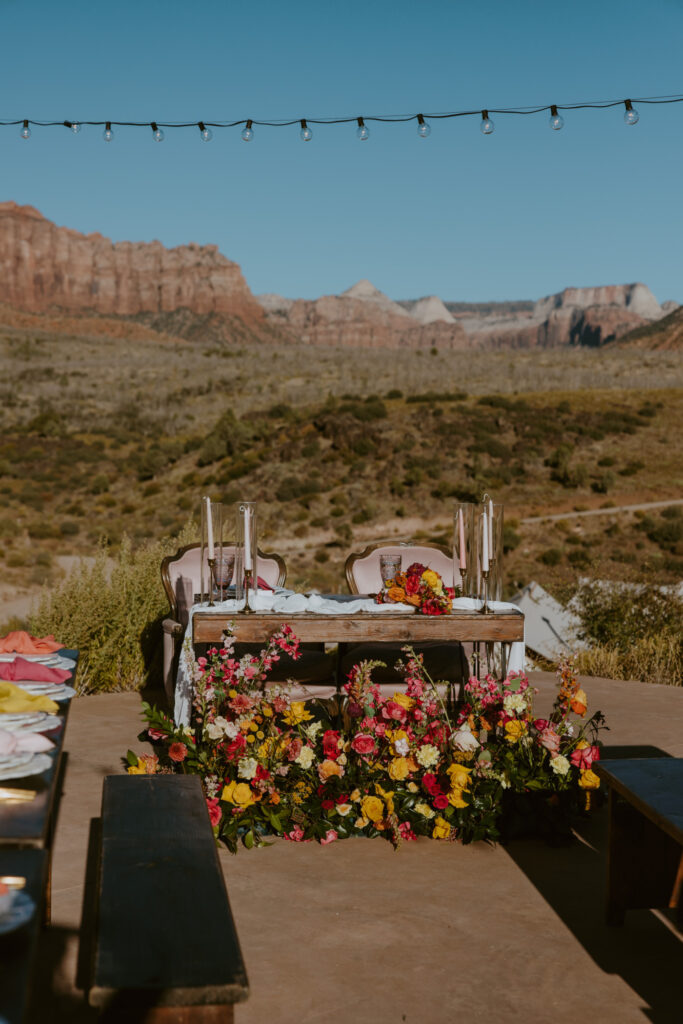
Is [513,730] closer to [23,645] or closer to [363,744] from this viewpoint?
[363,744]

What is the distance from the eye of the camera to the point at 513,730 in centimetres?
378

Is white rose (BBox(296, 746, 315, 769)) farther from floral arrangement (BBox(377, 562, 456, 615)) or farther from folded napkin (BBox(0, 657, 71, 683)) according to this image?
folded napkin (BBox(0, 657, 71, 683))

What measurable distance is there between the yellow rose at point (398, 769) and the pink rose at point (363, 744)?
97 mm

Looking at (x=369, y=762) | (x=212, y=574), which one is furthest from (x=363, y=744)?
(x=212, y=574)

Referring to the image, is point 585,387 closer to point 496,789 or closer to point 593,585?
point 593,585

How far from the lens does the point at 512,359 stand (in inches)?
1740

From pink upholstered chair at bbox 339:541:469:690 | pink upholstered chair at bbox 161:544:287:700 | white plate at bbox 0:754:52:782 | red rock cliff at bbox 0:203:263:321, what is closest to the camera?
white plate at bbox 0:754:52:782

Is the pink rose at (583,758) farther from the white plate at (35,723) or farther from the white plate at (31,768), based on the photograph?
the white plate at (31,768)

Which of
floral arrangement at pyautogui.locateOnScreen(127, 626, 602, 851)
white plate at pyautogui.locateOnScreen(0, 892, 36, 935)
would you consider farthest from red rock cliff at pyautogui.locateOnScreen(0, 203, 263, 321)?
white plate at pyautogui.locateOnScreen(0, 892, 36, 935)

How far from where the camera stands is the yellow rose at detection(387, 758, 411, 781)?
3.61m

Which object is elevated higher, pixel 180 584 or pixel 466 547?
pixel 466 547

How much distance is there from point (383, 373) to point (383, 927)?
37.2 metres

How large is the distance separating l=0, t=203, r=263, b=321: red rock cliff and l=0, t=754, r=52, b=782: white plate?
101922 mm

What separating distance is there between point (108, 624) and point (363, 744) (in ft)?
10.6
